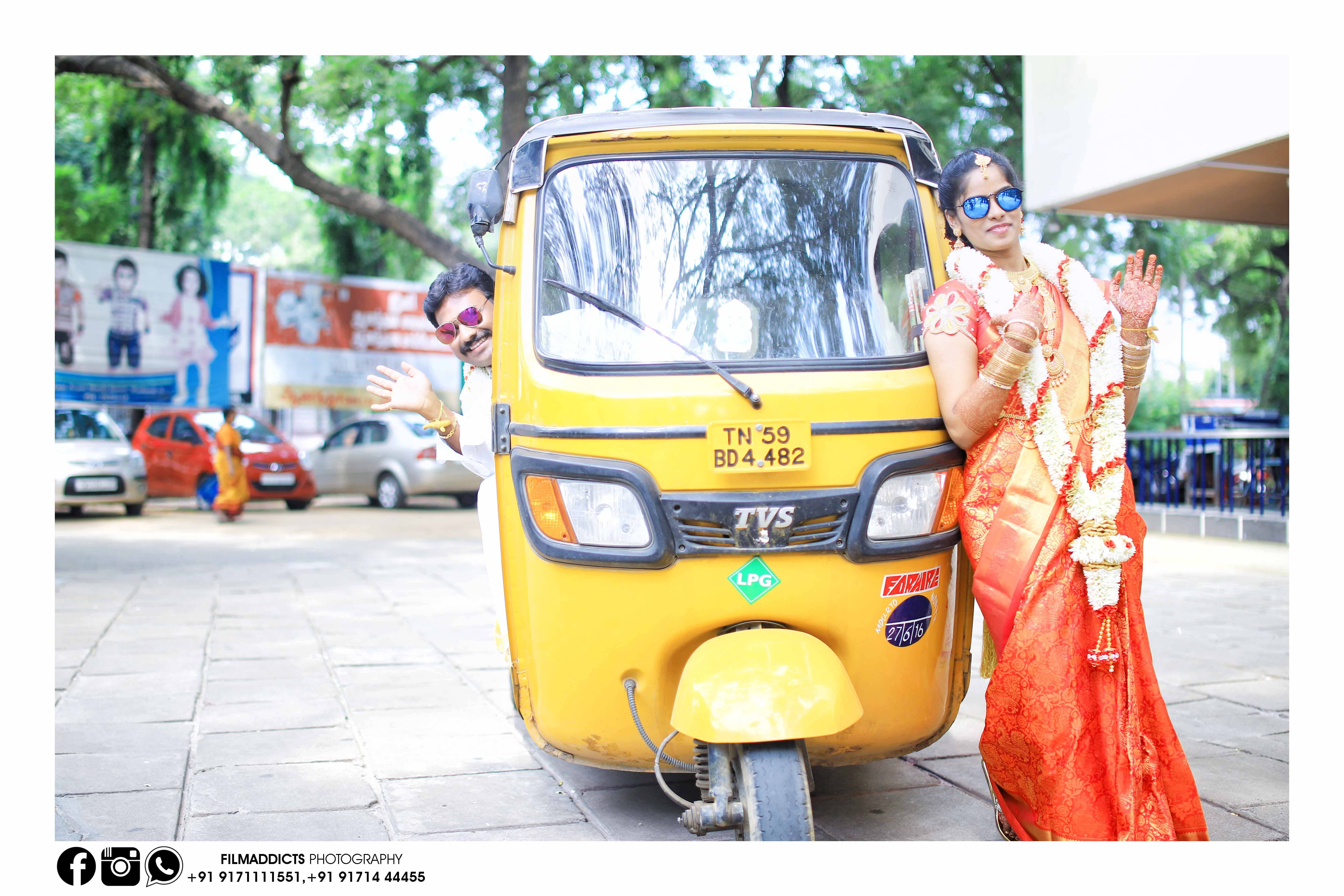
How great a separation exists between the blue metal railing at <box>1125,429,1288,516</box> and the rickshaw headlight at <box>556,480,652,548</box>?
378 inches

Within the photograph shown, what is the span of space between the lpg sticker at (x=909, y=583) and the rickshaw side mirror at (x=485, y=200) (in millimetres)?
1497

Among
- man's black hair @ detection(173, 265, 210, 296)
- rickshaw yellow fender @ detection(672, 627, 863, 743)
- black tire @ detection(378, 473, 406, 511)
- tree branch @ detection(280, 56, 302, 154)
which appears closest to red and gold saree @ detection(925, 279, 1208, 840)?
rickshaw yellow fender @ detection(672, 627, 863, 743)

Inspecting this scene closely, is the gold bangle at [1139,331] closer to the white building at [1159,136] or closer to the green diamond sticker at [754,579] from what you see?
the green diamond sticker at [754,579]

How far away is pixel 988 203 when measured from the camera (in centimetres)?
290

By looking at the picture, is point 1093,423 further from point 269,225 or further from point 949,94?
point 269,225

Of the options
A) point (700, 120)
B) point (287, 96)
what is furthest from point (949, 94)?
point (700, 120)

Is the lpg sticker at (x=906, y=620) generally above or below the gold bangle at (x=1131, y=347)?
below

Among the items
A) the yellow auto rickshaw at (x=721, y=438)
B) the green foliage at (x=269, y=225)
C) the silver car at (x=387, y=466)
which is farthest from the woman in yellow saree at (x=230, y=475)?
the green foliage at (x=269, y=225)

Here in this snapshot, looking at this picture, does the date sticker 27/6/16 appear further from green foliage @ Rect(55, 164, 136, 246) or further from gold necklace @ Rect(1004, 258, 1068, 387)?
green foliage @ Rect(55, 164, 136, 246)

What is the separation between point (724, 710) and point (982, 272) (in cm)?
129

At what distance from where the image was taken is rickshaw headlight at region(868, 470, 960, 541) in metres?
2.85
